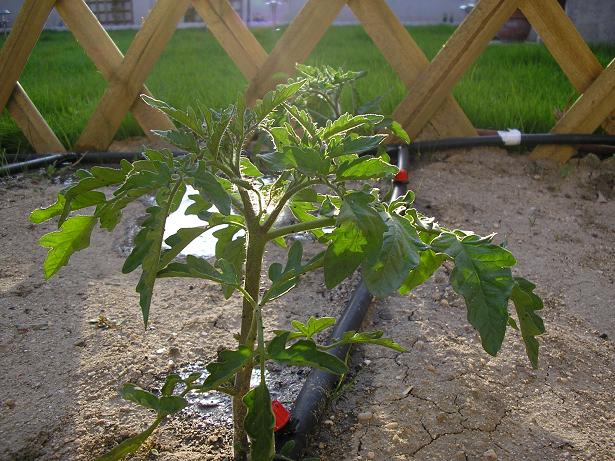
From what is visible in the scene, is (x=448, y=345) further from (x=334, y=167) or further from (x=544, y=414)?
(x=334, y=167)

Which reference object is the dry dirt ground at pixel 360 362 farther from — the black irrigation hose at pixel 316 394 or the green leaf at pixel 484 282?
the green leaf at pixel 484 282

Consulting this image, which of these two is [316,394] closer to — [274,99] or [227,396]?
[227,396]

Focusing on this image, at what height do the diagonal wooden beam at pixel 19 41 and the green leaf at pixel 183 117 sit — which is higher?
the green leaf at pixel 183 117

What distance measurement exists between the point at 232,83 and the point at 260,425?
3360 millimetres

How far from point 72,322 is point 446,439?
3.28ft

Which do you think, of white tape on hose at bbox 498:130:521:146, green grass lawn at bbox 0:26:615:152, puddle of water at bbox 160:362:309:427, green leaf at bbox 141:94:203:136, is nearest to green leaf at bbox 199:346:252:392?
green leaf at bbox 141:94:203:136

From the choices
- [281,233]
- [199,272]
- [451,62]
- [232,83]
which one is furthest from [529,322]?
Result: [232,83]

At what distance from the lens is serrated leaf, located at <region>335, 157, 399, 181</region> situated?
0.87m

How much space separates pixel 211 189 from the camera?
32.1 inches

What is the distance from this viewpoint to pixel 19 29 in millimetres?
3117

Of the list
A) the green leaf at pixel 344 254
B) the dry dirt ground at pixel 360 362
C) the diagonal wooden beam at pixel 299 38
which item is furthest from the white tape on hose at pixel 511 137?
the green leaf at pixel 344 254

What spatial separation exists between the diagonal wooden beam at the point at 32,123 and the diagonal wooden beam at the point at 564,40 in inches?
94.2

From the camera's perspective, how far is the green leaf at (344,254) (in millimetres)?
805

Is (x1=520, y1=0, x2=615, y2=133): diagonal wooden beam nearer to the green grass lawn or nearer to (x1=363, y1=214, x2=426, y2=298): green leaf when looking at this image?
the green grass lawn
